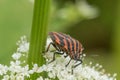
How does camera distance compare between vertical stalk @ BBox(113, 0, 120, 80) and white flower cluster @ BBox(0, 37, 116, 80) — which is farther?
vertical stalk @ BBox(113, 0, 120, 80)

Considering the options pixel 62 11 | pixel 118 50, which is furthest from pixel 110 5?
pixel 62 11

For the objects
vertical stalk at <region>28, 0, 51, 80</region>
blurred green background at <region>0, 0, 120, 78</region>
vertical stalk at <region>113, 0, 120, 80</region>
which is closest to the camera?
vertical stalk at <region>28, 0, 51, 80</region>

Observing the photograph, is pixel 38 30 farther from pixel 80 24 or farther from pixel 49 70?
pixel 80 24

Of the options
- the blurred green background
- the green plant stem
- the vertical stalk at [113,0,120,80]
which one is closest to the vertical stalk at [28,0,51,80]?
the green plant stem

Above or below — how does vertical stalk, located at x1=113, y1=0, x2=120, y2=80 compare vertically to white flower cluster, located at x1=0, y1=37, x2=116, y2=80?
above

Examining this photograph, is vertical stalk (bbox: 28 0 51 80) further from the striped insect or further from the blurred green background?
the blurred green background

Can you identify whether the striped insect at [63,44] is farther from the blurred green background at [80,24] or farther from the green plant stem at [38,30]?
the blurred green background at [80,24]

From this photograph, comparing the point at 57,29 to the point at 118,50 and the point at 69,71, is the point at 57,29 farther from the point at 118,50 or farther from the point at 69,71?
the point at 69,71
